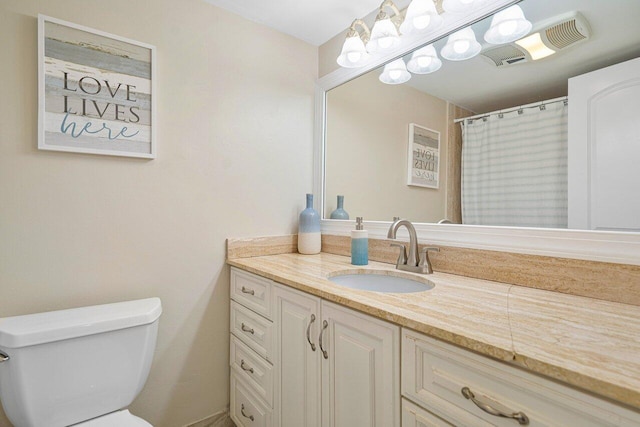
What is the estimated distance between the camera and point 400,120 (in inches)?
62.3

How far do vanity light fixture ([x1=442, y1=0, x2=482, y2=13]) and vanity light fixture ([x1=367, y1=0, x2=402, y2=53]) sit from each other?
10.0 inches

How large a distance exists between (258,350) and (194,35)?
153cm

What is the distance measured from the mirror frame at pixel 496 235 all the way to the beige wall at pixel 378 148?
66 millimetres

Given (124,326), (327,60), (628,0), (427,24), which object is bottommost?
(124,326)

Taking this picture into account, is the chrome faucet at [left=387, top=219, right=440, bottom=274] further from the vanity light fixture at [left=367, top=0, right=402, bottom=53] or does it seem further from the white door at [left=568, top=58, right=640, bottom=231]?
the vanity light fixture at [left=367, top=0, right=402, bottom=53]

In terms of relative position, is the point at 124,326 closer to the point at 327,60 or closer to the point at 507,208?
the point at 507,208

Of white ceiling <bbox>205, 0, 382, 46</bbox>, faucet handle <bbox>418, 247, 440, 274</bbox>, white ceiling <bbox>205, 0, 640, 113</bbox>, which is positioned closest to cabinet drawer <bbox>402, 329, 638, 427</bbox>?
faucet handle <bbox>418, 247, 440, 274</bbox>

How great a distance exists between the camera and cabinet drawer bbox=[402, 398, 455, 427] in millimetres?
693

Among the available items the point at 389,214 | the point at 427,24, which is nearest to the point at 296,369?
the point at 389,214

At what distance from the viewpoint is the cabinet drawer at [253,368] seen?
51.1 inches

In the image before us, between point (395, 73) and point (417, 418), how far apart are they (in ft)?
4.91

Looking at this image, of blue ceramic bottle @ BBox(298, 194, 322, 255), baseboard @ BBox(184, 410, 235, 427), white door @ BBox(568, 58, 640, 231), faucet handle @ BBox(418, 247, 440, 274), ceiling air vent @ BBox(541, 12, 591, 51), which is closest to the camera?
white door @ BBox(568, 58, 640, 231)

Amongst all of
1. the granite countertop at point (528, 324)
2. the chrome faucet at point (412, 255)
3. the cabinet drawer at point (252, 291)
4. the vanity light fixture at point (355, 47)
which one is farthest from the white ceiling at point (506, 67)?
the cabinet drawer at point (252, 291)

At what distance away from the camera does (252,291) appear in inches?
56.0
